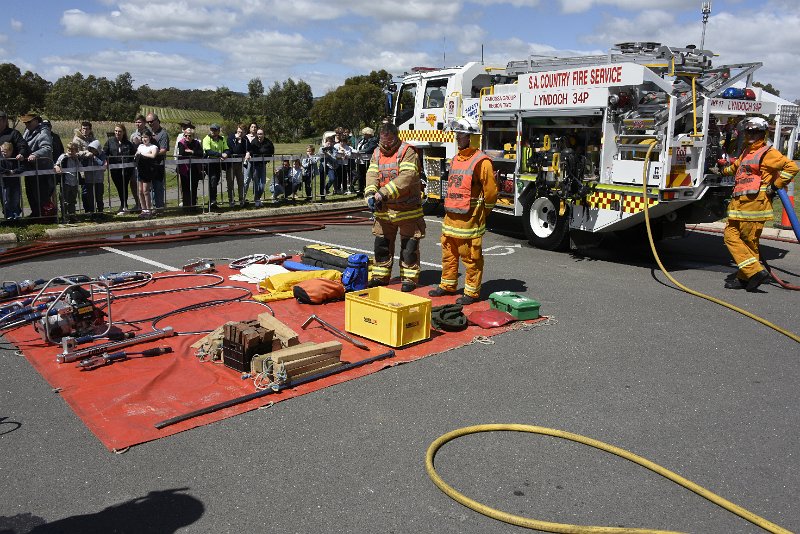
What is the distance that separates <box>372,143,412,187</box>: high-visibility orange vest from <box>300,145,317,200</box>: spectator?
26.5ft

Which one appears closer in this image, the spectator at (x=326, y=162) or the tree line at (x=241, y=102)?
the spectator at (x=326, y=162)

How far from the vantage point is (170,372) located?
536cm

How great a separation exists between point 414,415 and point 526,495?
119cm

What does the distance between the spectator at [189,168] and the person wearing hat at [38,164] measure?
7.65 feet

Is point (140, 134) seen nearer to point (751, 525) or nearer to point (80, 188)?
point (80, 188)

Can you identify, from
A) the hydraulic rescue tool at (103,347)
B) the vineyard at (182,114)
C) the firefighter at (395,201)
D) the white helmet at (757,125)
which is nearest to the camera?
the hydraulic rescue tool at (103,347)

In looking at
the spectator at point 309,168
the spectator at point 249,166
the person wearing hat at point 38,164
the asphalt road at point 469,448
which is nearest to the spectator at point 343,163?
the spectator at point 309,168

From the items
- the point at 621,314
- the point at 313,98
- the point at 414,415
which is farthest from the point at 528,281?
the point at 313,98

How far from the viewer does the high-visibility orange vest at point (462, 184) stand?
23.9ft

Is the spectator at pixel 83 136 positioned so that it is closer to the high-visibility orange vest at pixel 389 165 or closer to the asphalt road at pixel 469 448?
the high-visibility orange vest at pixel 389 165

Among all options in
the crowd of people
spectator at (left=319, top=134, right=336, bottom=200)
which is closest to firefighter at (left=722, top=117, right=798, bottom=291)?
the crowd of people

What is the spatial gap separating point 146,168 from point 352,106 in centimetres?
4379

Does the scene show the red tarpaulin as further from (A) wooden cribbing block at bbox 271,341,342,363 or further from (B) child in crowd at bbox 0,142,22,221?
(B) child in crowd at bbox 0,142,22,221

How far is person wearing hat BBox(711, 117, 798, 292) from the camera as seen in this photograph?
8258 mm
